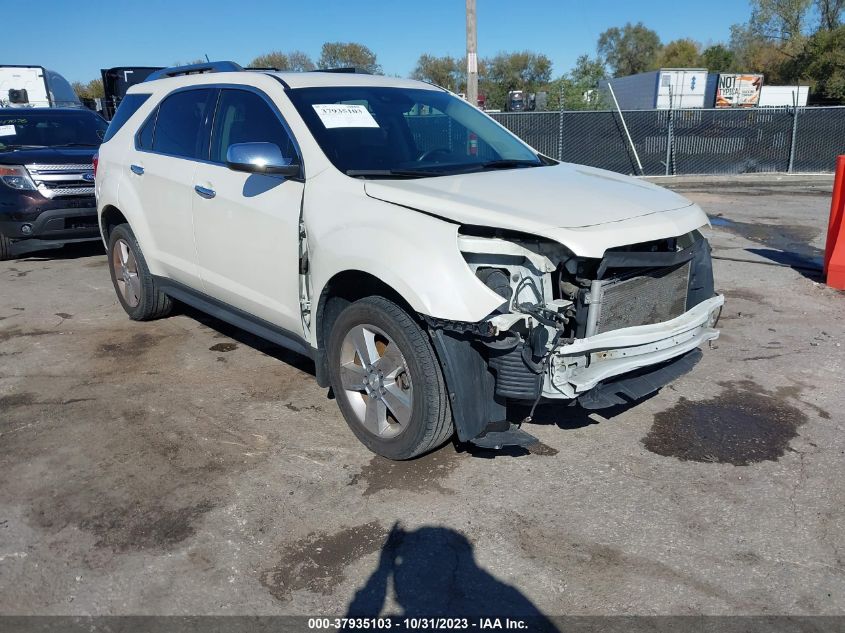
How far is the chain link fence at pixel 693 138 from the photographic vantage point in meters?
17.7

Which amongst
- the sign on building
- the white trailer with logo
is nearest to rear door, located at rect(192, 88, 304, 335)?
the white trailer with logo

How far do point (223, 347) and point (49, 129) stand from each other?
5.90 metres

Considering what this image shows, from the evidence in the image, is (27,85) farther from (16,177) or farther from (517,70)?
(517,70)

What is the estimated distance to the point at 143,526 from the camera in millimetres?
3273

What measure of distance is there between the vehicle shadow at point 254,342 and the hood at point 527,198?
1952mm

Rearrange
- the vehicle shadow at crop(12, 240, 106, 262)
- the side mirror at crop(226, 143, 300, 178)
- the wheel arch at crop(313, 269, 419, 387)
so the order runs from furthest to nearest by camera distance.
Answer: the vehicle shadow at crop(12, 240, 106, 262) → the side mirror at crop(226, 143, 300, 178) → the wheel arch at crop(313, 269, 419, 387)

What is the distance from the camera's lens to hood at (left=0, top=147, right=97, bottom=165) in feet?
27.2

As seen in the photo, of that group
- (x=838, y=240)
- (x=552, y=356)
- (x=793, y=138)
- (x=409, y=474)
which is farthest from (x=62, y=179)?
(x=793, y=138)

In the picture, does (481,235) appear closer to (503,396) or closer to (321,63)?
(503,396)

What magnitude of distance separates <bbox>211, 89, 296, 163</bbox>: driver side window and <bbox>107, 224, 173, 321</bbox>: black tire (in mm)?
1500

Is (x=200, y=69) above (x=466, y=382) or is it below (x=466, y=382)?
above

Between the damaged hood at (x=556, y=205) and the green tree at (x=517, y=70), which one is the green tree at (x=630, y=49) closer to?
the green tree at (x=517, y=70)

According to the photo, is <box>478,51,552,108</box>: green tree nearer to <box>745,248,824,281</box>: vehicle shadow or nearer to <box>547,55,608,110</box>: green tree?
<box>547,55,608,110</box>: green tree

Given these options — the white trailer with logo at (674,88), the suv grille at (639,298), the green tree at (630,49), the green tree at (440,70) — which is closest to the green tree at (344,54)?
the green tree at (440,70)
